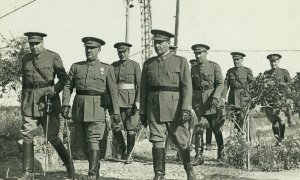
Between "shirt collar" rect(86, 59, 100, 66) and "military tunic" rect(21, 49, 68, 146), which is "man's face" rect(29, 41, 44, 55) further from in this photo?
"shirt collar" rect(86, 59, 100, 66)

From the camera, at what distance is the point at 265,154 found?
8820 mm

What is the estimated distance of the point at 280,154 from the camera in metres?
8.66

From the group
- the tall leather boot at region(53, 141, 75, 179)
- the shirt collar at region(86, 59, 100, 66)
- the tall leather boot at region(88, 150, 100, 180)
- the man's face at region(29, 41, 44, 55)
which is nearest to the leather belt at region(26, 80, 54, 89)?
the man's face at region(29, 41, 44, 55)

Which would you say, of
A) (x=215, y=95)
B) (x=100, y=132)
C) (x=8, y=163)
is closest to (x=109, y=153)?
(x=8, y=163)

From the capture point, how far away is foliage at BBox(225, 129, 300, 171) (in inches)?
341

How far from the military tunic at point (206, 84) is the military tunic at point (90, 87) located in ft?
8.76

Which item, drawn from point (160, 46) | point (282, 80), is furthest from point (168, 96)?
point (282, 80)

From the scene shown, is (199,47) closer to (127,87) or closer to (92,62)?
(127,87)

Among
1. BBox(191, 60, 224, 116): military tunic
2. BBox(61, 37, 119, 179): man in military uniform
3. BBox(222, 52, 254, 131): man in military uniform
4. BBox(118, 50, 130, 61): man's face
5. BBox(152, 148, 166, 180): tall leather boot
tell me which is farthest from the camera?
BBox(222, 52, 254, 131): man in military uniform

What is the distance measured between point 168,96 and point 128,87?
8.96ft

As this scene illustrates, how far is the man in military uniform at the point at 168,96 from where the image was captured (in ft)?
23.6

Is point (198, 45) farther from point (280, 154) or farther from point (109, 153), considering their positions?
point (109, 153)

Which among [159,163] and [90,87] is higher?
[90,87]

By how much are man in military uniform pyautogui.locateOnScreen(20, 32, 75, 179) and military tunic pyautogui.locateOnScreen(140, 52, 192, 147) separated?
141 cm
